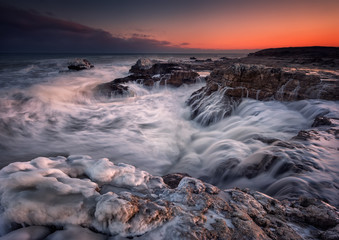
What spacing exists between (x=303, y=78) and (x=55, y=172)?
852cm

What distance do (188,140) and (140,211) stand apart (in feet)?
16.7

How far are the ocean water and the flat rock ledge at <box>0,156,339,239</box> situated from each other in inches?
33.7

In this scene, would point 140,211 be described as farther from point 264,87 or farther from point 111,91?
point 111,91

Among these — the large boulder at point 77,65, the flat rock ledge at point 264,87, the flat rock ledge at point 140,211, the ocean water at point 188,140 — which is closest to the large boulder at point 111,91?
the ocean water at point 188,140

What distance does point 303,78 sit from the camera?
268 inches

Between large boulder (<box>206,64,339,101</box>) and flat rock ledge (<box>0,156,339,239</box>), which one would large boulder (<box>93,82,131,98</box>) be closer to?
large boulder (<box>206,64,339,101</box>)

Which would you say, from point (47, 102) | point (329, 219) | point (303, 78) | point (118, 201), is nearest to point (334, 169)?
point (329, 219)

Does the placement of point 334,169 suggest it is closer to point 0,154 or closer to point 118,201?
point 118,201

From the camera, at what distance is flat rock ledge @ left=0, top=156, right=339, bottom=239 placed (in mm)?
1521

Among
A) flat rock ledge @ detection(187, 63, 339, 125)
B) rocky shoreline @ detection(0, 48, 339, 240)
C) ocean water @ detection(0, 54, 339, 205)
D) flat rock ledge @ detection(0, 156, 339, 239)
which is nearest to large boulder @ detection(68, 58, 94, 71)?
ocean water @ detection(0, 54, 339, 205)

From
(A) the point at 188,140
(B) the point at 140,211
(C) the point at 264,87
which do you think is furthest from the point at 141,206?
(C) the point at 264,87

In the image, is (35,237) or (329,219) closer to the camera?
(35,237)

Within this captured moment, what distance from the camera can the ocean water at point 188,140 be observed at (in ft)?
10.8

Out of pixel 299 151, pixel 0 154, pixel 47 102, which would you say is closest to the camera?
pixel 299 151
